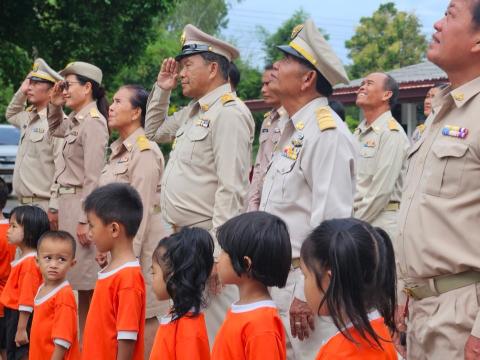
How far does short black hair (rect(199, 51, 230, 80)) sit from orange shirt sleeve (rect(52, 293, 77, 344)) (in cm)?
161

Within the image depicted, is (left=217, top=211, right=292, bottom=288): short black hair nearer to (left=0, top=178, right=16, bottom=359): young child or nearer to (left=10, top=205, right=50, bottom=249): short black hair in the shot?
(left=10, top=205, right=50, bottom=249): short black hair

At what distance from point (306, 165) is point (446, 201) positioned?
807 mm

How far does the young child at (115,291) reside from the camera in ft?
12.4

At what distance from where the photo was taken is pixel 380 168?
20.1 ft

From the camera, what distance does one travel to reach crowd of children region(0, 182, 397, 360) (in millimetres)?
2541

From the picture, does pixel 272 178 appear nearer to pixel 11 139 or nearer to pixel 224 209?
pixel 224 209

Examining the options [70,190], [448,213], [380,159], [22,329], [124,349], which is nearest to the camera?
[448,213]

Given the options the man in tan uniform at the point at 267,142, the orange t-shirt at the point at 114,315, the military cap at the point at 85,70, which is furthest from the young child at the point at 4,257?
the orange t-shirt at the point at 114,315

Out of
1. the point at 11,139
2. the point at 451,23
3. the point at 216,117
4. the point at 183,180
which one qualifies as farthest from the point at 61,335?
the point at 11,139

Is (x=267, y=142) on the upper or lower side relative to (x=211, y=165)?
lower

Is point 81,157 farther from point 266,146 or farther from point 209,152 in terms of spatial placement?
point 209,152

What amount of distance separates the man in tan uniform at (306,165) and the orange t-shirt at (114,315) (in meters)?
0.78

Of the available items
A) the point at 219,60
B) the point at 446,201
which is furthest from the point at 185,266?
the point at 219,60

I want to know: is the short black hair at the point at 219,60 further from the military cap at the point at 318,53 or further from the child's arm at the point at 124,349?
the child's arm at the point at 124,349
